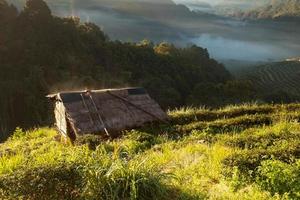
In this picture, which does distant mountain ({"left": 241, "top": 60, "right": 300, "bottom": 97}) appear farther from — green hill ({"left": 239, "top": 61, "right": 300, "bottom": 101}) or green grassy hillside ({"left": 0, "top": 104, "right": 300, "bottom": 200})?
green grassy hillside ({"left": 0, "top": 104, "right": 300, "bottom": 200})

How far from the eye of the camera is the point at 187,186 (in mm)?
8398

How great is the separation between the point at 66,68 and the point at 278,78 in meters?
89.2

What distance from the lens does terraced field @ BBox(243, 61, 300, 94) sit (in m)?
117

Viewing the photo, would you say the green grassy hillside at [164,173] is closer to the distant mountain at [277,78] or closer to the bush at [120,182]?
the bush at [120,182]

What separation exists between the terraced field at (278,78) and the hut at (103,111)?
9138 centimetres

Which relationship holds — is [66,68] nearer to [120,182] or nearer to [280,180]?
[280,180]

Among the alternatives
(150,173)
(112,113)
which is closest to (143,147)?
(112,113)

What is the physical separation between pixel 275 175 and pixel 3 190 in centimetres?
454

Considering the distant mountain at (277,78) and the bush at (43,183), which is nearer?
the bush at (43,183)

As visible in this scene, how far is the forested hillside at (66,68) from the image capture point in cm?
4731

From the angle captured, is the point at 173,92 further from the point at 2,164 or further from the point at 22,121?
the point at 2,164

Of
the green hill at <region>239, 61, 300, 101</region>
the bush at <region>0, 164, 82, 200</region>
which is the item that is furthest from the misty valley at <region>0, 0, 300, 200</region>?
the green hill at <region>239, 61, 300, 101</region>

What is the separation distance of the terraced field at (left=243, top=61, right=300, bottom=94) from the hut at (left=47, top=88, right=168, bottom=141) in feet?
300

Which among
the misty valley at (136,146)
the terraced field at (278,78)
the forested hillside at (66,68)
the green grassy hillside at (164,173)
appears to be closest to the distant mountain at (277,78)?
the terraced field at (278,78)
